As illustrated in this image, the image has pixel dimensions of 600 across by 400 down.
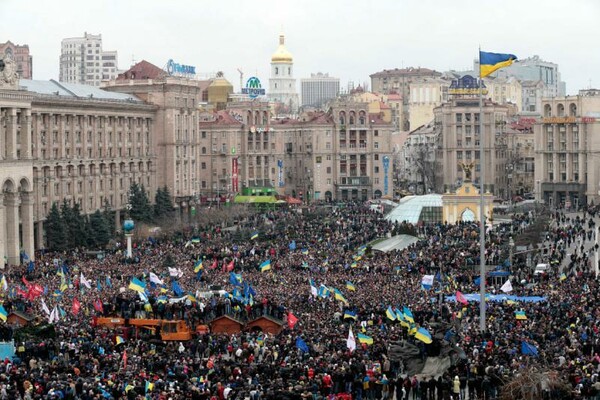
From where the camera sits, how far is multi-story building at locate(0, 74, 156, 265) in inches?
2731

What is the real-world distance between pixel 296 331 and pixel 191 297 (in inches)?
249

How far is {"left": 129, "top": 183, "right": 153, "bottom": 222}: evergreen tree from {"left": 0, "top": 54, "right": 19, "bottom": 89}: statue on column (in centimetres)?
2036

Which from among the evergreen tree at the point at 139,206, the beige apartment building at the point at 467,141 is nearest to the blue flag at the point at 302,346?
the evergreen tree at the point at 139,206

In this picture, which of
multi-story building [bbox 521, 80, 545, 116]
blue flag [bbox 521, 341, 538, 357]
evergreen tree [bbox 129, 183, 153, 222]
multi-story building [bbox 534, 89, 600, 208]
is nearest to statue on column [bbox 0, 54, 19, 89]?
evergreen tree [bbox 129, 183, 153, 222]

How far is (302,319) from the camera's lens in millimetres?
44312

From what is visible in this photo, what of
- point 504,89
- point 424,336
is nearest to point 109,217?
point 424,336

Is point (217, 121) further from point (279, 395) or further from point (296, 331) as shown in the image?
point (279, 395)

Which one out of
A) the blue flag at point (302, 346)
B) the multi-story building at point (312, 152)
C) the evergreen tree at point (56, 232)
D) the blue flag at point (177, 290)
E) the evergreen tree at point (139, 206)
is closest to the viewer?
the blue flag at point (302, 346)

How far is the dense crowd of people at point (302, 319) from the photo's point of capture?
33.1 m

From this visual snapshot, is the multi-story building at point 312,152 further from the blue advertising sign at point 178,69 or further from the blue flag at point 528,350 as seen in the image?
the blue flag at point 528,350

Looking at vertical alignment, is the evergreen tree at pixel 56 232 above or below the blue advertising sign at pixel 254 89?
below

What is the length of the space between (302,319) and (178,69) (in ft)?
244

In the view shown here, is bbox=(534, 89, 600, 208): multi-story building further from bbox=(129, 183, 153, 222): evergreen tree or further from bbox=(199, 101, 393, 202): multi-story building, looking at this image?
bbox=(129, 183, 153, 222): evergreen tree

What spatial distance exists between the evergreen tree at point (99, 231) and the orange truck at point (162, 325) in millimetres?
34327
